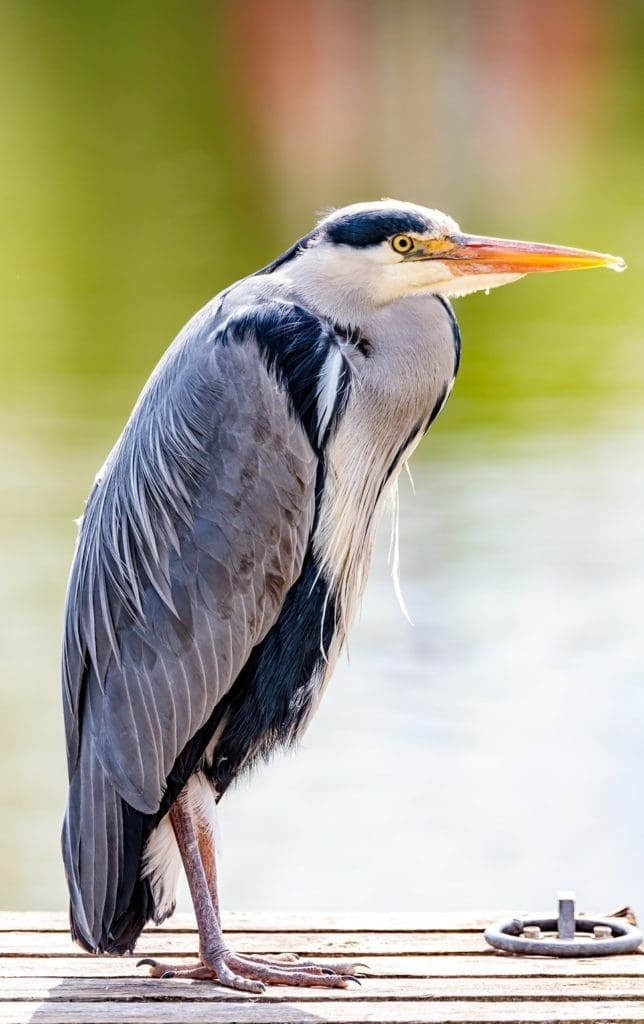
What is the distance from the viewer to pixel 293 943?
10.0ft

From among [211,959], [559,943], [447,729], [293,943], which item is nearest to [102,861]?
[211,959]

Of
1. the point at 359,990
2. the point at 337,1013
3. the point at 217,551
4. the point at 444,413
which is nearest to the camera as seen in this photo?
the point at 337,1013

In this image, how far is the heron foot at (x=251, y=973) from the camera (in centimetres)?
278

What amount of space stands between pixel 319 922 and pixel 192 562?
2.30 ft

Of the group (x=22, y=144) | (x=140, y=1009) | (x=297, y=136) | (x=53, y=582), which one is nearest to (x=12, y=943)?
(x=140, y=1009)

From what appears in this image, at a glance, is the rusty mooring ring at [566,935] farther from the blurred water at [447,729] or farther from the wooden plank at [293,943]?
the blurred water at [447,729]

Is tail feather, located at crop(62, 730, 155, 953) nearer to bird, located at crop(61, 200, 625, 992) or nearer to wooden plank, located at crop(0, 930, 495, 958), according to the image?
bird, located at crop(61, 200, 625, 992)

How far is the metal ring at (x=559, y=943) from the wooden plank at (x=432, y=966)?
0.05 feet

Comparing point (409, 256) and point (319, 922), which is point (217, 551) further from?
point (319, 922)

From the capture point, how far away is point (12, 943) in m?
3.00

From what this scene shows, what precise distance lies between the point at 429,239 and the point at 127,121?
1395cm

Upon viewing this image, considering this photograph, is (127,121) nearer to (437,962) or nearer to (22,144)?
(22,144)

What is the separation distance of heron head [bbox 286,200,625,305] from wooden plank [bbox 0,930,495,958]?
40.4 inches

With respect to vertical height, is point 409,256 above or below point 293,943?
above
